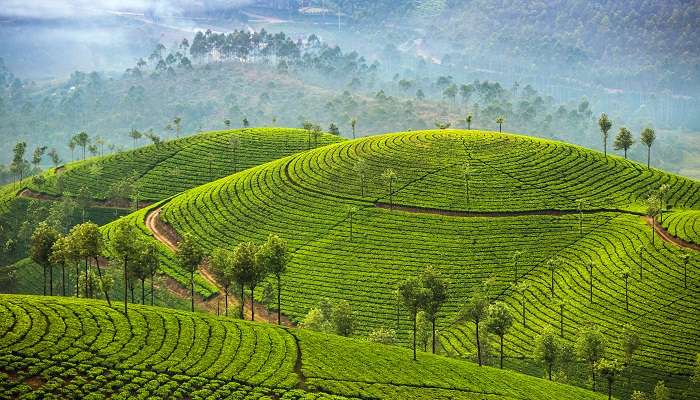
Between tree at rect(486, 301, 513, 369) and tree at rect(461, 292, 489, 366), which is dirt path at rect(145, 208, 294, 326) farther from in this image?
tree at rect(486, 301, 513, 369)

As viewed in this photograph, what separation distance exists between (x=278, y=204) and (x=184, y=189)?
30.3m

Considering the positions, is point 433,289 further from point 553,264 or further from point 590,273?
point 590,273

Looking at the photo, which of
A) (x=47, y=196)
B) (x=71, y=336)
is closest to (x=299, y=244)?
(x=71, y=336)

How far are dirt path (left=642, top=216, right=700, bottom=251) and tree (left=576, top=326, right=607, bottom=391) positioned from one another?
3037 cm

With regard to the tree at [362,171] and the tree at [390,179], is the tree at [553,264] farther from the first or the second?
the tree at [362,171]

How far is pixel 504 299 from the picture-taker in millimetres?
95125

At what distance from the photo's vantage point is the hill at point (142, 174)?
137 meters

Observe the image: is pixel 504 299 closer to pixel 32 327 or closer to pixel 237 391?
pixel 237 391

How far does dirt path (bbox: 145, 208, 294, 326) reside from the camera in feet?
305

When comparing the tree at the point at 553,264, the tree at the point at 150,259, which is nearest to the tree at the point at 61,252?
the tree at the point at 150,259

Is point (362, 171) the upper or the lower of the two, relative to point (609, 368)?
upper

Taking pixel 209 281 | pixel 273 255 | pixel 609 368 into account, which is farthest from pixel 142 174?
pixel 609 368

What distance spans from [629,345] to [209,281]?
5621 centimetres

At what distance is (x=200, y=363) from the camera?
194ft
